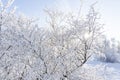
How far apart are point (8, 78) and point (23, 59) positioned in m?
0.73

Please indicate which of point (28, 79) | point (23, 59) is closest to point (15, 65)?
point (23, 59)

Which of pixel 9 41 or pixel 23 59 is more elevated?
pixel 9 41

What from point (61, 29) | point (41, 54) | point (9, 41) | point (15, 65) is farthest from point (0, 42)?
point (61, 29)

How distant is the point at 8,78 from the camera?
7.00 meters

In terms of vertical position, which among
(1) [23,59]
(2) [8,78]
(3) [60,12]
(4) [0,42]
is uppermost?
(3) [60,12]

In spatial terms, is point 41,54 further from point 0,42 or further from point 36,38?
point 0,42

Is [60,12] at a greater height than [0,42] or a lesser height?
greater

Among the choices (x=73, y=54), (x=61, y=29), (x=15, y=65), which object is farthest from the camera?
(x=61, y=29)

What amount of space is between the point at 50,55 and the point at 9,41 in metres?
1.30

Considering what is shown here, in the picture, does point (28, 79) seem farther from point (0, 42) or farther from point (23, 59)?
point (0, 42)

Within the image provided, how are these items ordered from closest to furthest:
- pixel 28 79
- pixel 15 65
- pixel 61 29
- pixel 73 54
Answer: pixel 28 79
pixel 15 65
pixel 73 54
pixel 61 29

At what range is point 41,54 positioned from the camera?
22.7 ft

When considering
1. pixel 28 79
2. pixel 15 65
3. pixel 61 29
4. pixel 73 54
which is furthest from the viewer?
pixel 61 29

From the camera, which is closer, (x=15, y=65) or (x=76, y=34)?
(x=15, y=65)
